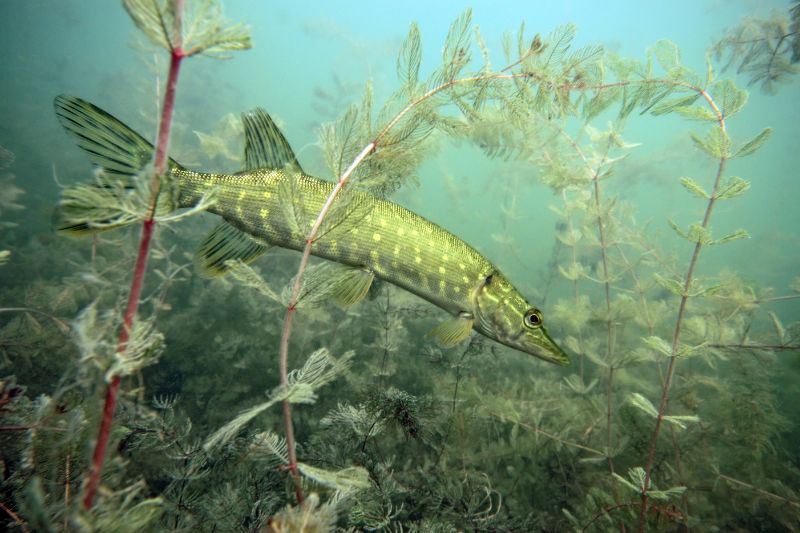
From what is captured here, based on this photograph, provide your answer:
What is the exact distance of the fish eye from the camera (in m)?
3.58

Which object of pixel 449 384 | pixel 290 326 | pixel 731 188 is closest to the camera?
pixel 290 326

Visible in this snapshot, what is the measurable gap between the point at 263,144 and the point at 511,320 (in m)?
2.96

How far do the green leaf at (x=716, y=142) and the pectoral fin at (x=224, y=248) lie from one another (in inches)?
157

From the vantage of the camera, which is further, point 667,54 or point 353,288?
point 353,288

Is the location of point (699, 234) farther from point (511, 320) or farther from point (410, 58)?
point (410, 58)

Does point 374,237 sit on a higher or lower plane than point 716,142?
lower

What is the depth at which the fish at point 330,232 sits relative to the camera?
6.50 feet

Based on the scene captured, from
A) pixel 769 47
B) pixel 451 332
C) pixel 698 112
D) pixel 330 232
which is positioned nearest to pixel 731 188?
pixel 698 112

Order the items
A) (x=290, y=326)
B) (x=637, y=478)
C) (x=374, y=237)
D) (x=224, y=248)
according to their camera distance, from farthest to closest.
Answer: (x=374, y=237)
(x=224, y=248)
(x=637, y=478)
(x=290, y=326)

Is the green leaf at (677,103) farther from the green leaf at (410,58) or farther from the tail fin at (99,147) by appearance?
the tail fin at (99,147)

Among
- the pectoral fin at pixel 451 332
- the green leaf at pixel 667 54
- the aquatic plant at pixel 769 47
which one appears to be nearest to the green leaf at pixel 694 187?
the green leaf at pixel 667 54

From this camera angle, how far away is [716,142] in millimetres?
2900

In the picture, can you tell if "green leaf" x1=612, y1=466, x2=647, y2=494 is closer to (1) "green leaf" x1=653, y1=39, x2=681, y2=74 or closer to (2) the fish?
(2) the fish

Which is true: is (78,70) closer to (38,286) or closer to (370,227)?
(38,286)
